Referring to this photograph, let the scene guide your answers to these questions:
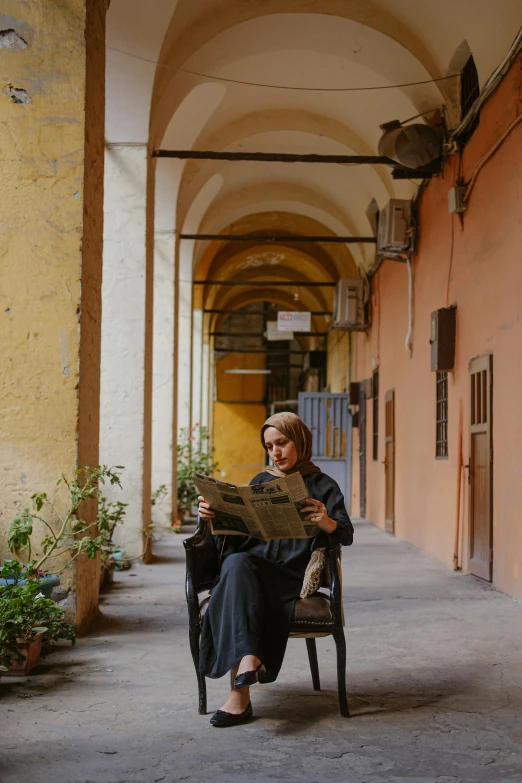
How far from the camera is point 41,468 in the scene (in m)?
4.89

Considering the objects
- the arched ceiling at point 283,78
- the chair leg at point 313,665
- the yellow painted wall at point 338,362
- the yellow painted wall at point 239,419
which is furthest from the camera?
the yellow painted wall at point 239,419

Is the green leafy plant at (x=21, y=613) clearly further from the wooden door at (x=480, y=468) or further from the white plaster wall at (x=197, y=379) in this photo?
the white plaster wall at (x=197, y=379)

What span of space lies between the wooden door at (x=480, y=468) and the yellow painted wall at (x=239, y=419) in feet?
73.1

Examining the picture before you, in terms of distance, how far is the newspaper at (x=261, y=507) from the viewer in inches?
126

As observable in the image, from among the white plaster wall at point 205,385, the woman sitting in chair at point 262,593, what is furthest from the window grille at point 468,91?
the white plaster wall at point 205,385

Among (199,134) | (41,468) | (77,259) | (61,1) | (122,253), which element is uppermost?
(199,134)

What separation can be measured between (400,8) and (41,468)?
236 inches

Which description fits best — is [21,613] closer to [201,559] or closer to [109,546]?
[201,559]

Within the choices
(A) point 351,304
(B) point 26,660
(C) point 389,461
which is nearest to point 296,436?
(B) point 26,660

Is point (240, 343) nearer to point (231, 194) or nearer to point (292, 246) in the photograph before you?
point (292, 246)

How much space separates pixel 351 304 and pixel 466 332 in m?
6.93

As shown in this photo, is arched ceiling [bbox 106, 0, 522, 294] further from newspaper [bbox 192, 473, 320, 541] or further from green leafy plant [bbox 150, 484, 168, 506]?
newspaper [bbox 192, 473, 320, 541]

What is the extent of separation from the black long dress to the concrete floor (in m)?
0.26

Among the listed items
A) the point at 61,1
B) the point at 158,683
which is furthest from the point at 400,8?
the point at 158,683
